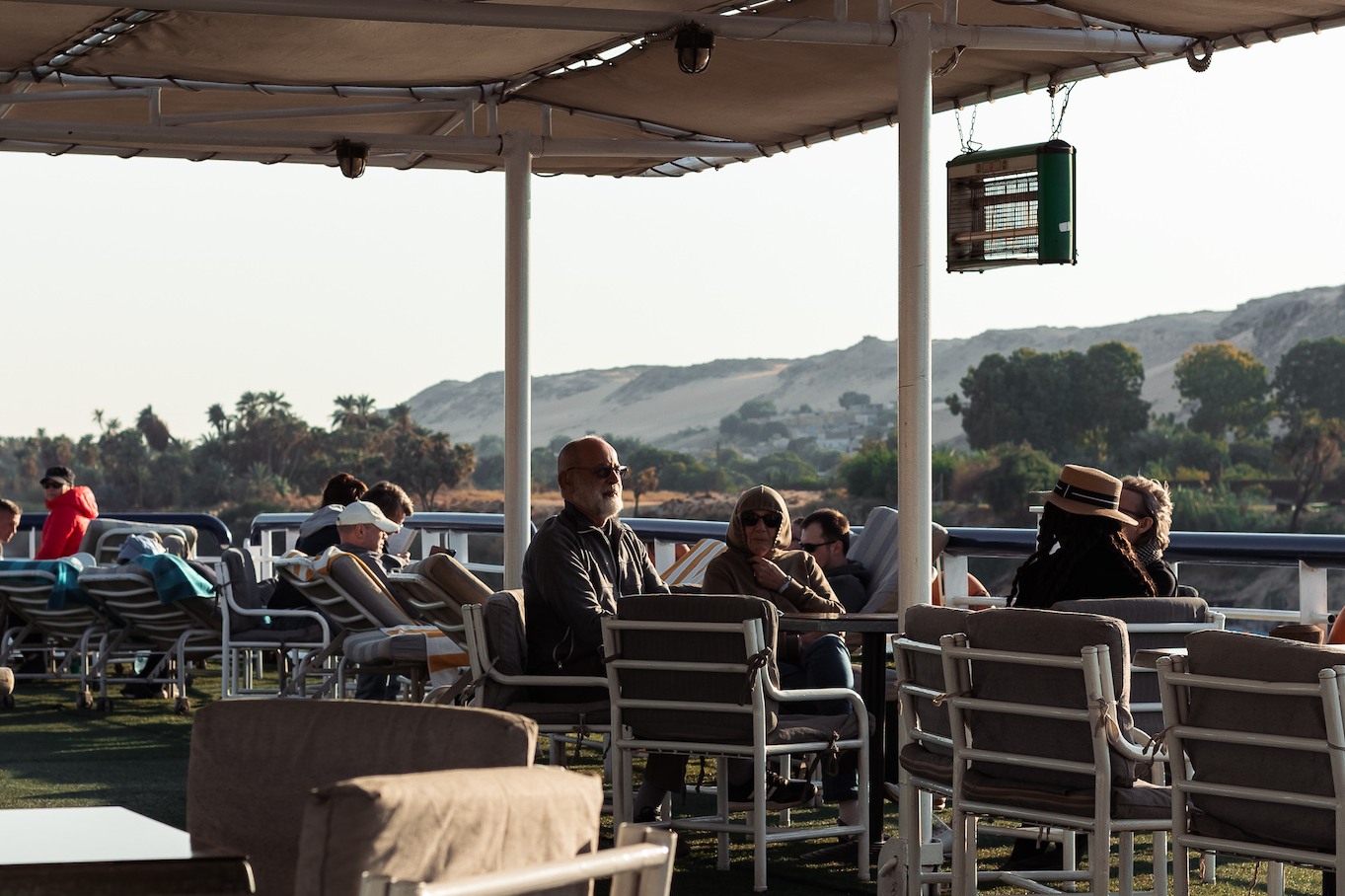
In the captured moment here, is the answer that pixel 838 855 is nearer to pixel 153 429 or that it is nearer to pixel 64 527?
pixel 64 527

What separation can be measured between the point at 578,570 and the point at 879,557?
1.94 meters

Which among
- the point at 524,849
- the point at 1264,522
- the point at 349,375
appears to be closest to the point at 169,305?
the point at 349,375

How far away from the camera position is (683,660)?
14.1ft

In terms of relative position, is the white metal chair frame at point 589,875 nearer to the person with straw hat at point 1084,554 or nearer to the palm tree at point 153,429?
the person with straw hat at point 1084,554

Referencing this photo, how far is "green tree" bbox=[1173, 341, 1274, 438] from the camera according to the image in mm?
61594

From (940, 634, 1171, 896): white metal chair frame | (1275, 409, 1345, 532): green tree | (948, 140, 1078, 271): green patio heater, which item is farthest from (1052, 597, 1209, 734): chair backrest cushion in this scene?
(1275, 409, 1345, 532): green tree

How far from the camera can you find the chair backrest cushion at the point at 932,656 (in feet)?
11.9

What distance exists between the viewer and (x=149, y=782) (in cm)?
612

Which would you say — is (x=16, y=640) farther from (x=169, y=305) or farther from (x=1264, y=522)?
(x=1264, y=522)

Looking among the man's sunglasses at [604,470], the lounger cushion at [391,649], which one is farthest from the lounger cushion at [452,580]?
the man's sunglasses at [604,470]

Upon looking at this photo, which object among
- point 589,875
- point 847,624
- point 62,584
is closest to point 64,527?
point 62,584

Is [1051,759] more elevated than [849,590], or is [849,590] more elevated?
[849,590]

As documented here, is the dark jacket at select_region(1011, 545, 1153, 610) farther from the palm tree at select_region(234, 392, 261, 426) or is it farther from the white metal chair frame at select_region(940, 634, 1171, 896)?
the palm tree at select_region(234, 392, 261, 426)

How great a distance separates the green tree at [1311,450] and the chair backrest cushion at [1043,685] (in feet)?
195
